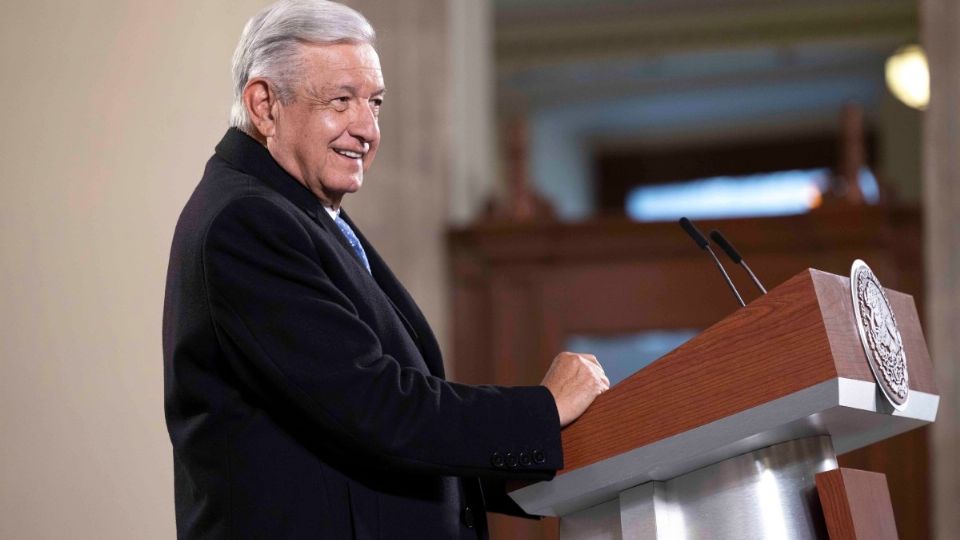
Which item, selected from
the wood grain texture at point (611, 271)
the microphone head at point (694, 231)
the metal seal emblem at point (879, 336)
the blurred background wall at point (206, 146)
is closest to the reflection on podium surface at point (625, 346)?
the wood grain texture at point (611, 271)

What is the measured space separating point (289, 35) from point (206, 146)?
1.89 m

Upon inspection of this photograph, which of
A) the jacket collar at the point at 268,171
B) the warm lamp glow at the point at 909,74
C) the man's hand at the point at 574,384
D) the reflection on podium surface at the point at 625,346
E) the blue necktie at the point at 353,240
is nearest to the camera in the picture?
the man's hand at the point at 574,384

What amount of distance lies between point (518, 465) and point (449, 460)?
0.12 metres

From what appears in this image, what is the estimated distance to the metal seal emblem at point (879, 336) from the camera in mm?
2232

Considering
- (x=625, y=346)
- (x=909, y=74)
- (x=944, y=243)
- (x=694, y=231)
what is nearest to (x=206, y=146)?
(x=694, y=231)

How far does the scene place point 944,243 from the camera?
Result: 21.7 ft

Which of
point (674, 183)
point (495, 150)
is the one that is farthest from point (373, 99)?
point (674, 183)

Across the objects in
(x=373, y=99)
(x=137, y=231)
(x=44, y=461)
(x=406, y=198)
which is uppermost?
(x=406, y=198)

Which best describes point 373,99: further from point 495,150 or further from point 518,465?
point 495,150

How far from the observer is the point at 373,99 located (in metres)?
2.65

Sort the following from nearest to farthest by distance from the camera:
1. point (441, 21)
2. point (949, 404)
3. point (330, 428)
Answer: point (330, 428), point (949, 404), point (441, 21)

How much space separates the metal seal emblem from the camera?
7.32 ft

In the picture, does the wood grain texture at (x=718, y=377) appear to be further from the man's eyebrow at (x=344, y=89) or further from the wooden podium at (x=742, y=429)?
the man's eyebrow at (x=344, y=89)

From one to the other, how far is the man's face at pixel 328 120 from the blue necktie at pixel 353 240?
10cm
